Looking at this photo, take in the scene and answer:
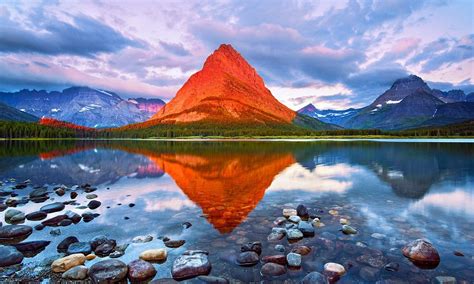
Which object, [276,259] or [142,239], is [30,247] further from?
[276,259]

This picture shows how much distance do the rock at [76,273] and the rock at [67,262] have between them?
2.17ft

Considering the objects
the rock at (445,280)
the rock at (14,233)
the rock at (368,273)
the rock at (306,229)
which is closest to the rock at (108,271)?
the rock at (14,233)

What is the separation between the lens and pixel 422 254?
518 inches

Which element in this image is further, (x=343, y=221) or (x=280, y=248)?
(x=343, y=221)

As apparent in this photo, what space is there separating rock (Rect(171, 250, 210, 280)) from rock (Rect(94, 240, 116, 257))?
3955 mm

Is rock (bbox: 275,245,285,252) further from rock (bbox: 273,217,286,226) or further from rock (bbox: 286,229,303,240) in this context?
rock (bbox: 273,217,286,226)

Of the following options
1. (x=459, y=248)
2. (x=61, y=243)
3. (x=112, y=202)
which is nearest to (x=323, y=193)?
(x=459, y=248)

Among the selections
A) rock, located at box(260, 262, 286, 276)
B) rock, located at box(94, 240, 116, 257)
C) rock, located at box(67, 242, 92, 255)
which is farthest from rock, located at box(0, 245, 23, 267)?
rock, located at box(260, 262, 286, 276)

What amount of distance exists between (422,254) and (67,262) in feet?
52.2

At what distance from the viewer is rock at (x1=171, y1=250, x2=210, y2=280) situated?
11852mm

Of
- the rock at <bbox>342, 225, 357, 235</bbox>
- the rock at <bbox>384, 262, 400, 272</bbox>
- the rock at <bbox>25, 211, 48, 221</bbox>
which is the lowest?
the rock at <bbox>25, 211, 48, 221</bbox>

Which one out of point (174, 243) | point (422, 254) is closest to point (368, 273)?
point (422, 254)

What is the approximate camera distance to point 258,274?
11930 millimetres

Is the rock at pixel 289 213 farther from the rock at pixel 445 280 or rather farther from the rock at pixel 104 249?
the rock at pixel 104 249
